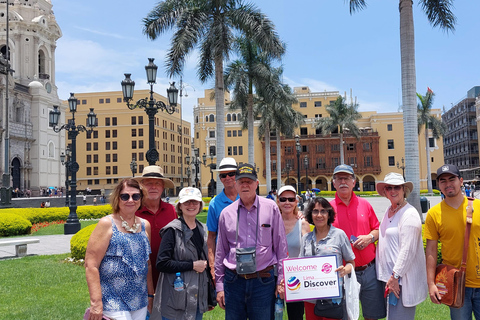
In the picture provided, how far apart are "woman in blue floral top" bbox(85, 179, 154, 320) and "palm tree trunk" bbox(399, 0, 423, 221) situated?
10734mm

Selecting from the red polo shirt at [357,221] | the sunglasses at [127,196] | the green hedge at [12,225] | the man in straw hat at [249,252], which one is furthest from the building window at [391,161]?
the sunglasses at [127,196]

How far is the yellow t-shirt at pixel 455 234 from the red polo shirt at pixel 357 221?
678mm

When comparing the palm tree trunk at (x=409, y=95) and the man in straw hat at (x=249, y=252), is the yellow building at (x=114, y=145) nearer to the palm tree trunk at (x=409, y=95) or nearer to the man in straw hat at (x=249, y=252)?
the palm tree trunk at (x=409, y=95)

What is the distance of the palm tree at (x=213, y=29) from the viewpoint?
63.1ft

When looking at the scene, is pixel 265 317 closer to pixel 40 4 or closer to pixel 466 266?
pixel 466 266

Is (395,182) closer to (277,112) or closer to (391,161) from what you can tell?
(277,112)

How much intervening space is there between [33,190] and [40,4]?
30.4 m

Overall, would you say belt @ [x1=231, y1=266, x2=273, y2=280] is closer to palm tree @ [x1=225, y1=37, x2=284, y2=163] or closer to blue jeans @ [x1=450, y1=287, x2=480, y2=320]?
blue jeans @ [x1=450, y1=287, x2=480, y2=320]

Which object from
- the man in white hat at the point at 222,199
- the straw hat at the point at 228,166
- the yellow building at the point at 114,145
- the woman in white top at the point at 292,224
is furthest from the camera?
the yellow building at the point at 114,145

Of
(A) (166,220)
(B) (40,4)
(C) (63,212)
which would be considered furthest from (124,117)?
(A) (166,220)

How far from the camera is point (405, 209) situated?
436 cm

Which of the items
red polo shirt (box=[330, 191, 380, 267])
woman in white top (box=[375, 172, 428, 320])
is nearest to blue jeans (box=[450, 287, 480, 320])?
woman in white top (box=[375, 172, 428, 320])

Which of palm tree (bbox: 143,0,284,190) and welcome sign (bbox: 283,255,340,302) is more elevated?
palm tree (bbox: 143,0,284,190)

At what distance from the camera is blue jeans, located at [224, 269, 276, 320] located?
400 cm
